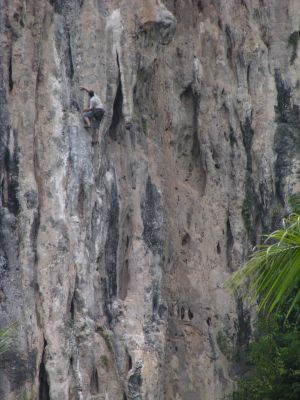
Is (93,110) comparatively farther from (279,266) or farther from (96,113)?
(279,266)

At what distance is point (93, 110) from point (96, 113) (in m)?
0.10

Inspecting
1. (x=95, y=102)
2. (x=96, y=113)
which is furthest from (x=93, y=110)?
(x=95, y=102)

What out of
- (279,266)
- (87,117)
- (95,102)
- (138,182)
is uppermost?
(95,102)

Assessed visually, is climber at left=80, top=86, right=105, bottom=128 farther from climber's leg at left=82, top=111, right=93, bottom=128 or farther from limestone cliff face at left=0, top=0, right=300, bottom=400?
limestone cliff face at left=0, top=0, right=300, bottom=400

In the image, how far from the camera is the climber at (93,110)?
15.8m

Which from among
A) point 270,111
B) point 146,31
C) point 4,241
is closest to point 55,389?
point 4,241

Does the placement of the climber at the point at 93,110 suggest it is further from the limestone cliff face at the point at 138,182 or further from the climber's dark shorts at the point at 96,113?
the limestone cliff face at the point at 138,182

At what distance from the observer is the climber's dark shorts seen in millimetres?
15867

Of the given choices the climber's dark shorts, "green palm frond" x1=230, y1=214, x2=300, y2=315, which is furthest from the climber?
"green palm frond" x1=230, y1=214, x2=300, y2=315

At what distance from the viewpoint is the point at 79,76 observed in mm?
16266

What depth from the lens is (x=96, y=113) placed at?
1602 centimetres

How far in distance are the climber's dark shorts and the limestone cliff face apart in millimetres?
198

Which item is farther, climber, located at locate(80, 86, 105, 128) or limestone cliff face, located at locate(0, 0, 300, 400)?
climber, located at locate(80, 86, 105, 128)

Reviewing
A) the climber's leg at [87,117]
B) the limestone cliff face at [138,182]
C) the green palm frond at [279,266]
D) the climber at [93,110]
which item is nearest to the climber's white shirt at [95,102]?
the climber at [93,110]
